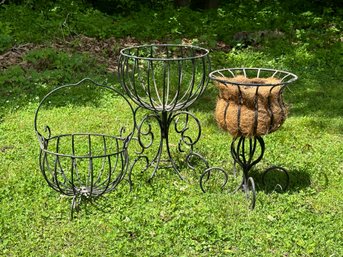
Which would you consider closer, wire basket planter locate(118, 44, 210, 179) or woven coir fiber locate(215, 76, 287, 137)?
woven coir fiber locate(215, 76, 287, 137)

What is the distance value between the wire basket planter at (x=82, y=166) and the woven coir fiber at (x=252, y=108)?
0.78 metres

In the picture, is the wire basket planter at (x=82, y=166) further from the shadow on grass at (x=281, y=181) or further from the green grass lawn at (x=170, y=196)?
the shadow on grass at (x=281, y=181)

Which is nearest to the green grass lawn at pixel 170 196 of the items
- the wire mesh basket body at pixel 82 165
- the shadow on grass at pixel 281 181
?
the shadow on grass at pixel 281 181

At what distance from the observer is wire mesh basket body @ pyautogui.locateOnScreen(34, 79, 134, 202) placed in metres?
3.97

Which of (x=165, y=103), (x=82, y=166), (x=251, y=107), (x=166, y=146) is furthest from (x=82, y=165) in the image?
(x=251, y=107)

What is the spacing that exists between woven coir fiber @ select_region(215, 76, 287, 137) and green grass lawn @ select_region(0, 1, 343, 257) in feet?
2.05

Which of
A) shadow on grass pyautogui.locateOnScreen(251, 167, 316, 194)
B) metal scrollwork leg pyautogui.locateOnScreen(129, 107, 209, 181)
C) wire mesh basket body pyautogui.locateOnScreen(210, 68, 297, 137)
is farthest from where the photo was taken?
metal scrollwork leg pyautogui.locateOnScreen(129, 107, 209, 181)

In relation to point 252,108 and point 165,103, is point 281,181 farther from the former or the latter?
point 165,103

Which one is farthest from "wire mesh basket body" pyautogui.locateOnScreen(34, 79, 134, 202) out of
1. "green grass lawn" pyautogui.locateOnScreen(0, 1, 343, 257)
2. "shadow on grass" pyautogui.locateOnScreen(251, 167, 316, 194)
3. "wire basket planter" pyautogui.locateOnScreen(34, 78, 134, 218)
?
"shadow on grass" pyautogui.locateOnScreen(251, 167, 316, 194)

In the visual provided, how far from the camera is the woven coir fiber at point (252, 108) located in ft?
13.0

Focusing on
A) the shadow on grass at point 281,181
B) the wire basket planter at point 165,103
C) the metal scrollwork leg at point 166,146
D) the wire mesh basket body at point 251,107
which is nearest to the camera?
the wire mesh basket body at point 251,107

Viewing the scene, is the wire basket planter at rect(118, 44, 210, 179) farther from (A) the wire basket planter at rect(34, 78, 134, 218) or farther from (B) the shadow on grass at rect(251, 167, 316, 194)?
(B) the shadow on grass at rect(251, 167, 316, 194)

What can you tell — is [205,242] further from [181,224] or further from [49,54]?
Result: [49,54]

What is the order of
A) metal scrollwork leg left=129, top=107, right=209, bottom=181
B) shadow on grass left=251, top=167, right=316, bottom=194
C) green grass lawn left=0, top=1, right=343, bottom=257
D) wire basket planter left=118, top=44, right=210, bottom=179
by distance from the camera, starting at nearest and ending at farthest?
green grass lawn left=0, top=1, right=343, bottom=257
wire basket planter left=118, top=44, right=210, bottom=179
shadow on grass left=251, top=167, right=316, bottom=194
metal scrollwork leg left=129, top=107, right=209, bottom=181
